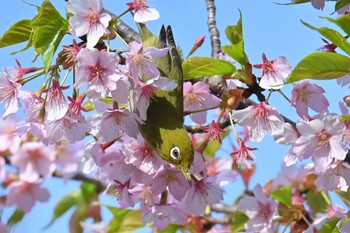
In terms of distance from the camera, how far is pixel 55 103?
2.24 m

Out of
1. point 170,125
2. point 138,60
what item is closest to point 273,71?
point 170,125

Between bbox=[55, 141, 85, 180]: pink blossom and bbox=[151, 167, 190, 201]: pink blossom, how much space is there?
241 cm

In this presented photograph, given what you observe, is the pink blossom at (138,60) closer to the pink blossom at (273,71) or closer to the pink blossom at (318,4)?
the pink blossom at (273,71)

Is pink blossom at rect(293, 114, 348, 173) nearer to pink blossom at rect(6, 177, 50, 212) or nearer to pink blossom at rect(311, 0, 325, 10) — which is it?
pink blossom at rect(311, 0, 325, 10)

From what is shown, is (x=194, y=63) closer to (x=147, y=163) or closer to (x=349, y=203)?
(x=147, y=163)

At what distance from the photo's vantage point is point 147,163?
2479 millimetres

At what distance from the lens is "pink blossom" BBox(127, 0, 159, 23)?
237cm

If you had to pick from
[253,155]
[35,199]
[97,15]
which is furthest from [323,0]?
[35,199]

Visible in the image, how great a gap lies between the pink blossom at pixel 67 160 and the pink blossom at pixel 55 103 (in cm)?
263

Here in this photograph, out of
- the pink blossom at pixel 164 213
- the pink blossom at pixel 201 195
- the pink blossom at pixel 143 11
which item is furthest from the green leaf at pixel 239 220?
the pink blossom at pixel 143 11

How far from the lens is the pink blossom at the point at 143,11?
2.37m

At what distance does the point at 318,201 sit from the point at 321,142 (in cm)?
160

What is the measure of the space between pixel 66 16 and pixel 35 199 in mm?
2507

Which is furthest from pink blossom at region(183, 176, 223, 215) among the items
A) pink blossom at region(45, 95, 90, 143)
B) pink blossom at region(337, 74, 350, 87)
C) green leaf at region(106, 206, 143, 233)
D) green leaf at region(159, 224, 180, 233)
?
green leaf at region(106, 206, 143, 233)
